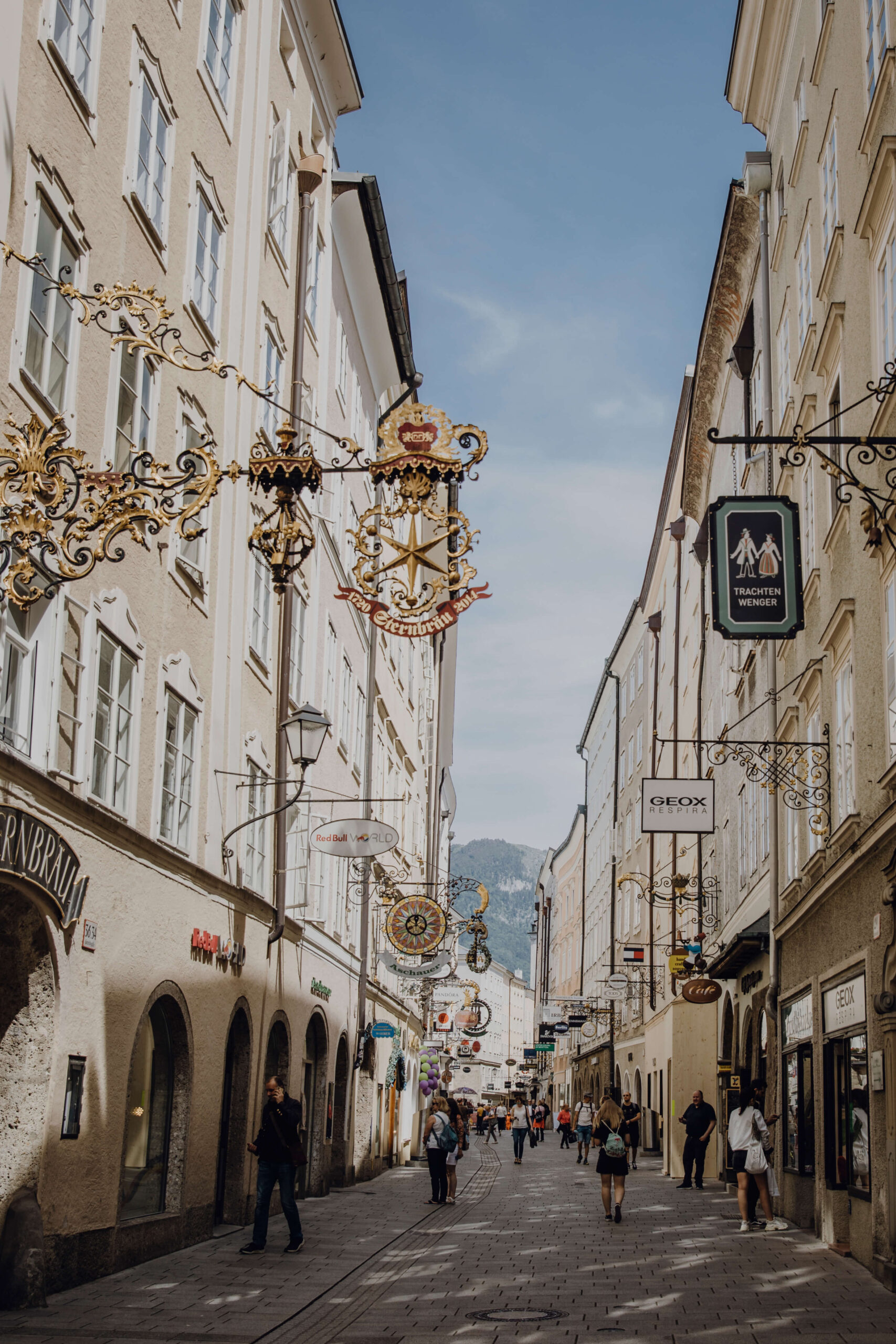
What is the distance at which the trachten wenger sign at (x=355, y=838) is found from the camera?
836 inches

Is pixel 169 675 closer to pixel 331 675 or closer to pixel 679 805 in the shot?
pixel 679 805

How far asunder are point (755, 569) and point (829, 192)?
23.7 ft

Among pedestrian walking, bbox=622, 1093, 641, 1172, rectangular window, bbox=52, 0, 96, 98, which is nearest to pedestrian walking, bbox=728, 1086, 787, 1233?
pedestrian walking, bbox=622, 1093, 641, 1172

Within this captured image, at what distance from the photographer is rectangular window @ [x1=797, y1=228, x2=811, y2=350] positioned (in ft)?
67.5

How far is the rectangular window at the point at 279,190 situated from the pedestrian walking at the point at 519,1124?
2268cm

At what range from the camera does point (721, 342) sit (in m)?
33.2

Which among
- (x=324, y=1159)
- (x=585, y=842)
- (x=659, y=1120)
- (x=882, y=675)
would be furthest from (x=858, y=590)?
(x=585, y=842)

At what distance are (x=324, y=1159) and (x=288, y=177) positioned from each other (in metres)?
16.3

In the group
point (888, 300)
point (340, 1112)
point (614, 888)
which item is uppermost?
point (888, 300)

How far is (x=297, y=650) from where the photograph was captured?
2372cm

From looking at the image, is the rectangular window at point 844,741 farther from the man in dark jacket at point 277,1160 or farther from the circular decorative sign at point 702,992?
the circular decorative sign at point 702,992

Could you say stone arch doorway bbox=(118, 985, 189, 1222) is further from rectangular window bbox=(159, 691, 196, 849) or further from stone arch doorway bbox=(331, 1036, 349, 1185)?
stone arch doorway bbox=(331, 1036, 349, 1185)

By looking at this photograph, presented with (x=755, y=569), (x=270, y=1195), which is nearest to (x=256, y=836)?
(x=270, y=1195)

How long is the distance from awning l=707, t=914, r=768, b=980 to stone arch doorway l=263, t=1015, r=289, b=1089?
24.1 ft
